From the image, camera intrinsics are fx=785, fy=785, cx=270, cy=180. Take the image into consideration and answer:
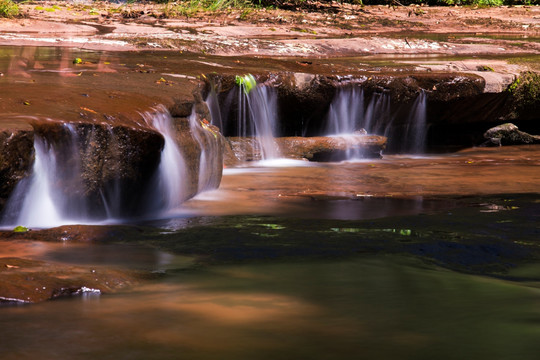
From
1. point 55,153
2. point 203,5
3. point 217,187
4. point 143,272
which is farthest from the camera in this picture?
point 203,5

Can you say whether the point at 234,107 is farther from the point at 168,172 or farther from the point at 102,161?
the point at 102,161

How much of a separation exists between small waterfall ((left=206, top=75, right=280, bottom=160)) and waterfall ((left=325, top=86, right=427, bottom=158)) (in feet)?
2.84

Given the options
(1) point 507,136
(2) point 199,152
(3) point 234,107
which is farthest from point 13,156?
(1) point 507,136

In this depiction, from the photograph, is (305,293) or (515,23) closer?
(305,293)

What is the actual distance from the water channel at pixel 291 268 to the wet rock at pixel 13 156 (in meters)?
0.15

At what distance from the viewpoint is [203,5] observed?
14.7 m

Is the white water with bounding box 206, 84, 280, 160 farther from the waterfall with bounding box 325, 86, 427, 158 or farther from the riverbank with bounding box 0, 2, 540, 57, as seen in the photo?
the riverbank with bounding box 0, 2, 540, 57

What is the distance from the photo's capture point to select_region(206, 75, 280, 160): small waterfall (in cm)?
841

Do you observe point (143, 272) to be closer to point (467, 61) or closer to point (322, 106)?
point (322, 106)

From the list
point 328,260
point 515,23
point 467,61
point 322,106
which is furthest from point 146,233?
point 515,23

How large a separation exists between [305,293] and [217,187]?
3328 millimetres

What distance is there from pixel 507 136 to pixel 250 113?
12.3ft

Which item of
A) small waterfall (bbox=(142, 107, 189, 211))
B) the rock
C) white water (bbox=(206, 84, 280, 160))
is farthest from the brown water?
the rock

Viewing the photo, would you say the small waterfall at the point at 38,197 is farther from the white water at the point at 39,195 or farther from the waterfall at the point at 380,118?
the waterfall at the point at 380,118
